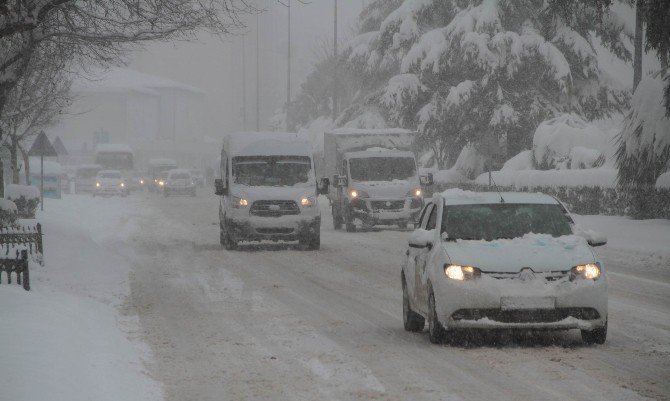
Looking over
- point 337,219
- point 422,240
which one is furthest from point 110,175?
point 422,240

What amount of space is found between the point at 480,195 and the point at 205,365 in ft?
12.7

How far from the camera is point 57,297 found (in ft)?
50.0

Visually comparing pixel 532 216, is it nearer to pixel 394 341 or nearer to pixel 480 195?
pixel 480 195

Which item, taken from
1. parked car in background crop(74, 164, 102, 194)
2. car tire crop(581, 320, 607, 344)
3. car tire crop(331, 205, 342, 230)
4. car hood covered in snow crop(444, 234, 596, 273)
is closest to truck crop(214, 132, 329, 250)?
car tire crop(331, 205, 342, 230)

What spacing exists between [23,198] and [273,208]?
1042 cm

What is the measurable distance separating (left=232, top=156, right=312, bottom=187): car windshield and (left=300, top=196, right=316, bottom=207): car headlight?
57cm

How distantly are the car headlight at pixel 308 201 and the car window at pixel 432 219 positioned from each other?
1341cm

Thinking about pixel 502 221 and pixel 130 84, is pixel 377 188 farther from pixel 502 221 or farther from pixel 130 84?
pixel 130 84

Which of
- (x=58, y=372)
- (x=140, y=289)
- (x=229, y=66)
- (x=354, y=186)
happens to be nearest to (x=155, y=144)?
(x=229, y=66)

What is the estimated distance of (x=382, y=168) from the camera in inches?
1364

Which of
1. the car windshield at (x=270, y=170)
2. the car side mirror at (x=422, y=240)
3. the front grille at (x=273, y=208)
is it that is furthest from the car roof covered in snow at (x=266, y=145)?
the car side mirror at (x=422, y=240)

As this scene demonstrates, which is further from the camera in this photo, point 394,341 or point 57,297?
point 57,297

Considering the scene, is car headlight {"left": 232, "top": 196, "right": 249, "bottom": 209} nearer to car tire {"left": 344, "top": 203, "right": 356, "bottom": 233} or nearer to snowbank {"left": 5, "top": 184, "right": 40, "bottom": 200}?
car tire {"left": 344, "top": 203, "right": 356, "bottom": 233}

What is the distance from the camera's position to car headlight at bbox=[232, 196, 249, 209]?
26469 millimetres
